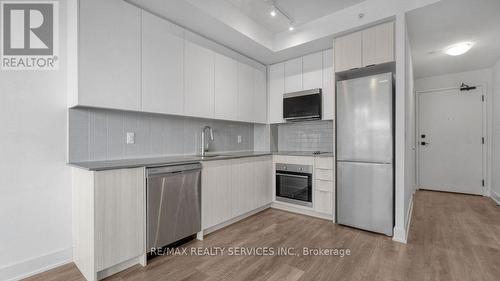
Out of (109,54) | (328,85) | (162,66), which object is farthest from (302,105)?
(109,54)

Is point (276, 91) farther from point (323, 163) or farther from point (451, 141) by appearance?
point (451, 141)

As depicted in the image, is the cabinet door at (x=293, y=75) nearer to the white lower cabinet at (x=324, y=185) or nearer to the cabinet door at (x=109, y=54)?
the white lower cabinet at (x=324, y=185)

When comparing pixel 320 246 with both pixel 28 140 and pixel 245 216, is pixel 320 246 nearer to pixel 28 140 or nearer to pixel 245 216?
pixel 245 216

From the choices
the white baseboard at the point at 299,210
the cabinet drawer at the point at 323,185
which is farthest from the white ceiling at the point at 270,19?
the white baseboard at the point at 299,210

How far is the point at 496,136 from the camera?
154 inches

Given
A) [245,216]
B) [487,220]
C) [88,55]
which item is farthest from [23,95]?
[487,220]

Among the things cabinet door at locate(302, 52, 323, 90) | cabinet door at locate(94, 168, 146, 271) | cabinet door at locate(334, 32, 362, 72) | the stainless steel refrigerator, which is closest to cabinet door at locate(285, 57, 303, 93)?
cabinet door at locate(302, 52, 323, 90)

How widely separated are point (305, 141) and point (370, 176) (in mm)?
1342

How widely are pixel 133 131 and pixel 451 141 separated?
19.4ft

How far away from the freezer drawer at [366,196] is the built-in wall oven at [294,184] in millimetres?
431

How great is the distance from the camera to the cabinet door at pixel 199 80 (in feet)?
8.50

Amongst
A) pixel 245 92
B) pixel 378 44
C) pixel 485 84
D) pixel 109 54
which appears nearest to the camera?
pixel 109 54

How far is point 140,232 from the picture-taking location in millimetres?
1885

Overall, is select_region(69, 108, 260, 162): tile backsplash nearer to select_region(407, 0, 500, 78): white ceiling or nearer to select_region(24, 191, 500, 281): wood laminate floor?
select_region(24, 191, 500, 281): wood laminate floor
